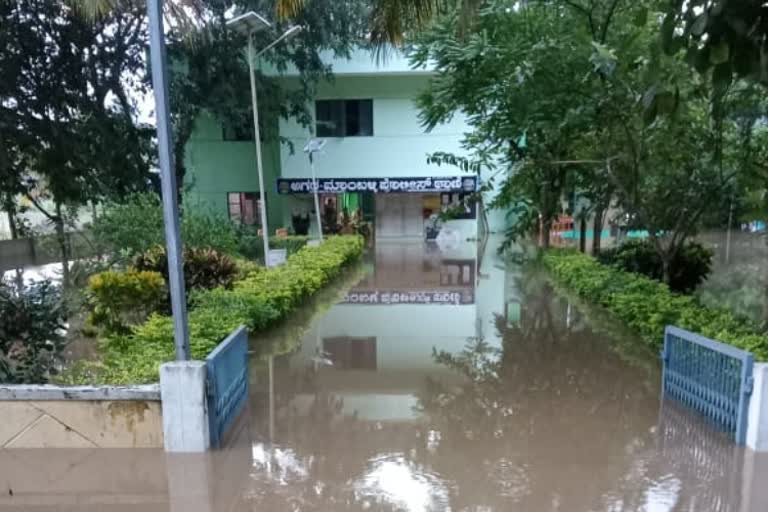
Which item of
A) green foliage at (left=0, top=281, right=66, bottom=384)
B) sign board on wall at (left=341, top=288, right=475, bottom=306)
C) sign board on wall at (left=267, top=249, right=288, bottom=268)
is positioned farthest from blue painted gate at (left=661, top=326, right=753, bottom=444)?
sign board on wall at (left=267, top=249, right=288, bottom=268)

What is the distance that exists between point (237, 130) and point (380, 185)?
525cm

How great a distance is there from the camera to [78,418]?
4191 millimetres

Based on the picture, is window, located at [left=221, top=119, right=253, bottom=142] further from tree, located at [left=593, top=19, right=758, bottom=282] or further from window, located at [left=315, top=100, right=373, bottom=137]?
tree, located at [left=593, top=19, right=758, bottom=282]

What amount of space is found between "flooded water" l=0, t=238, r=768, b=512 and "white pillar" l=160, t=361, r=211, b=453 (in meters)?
0.12

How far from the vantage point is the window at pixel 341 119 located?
19.8 metres

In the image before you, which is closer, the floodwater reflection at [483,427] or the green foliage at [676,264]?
the floodwater reflection at [483,427]

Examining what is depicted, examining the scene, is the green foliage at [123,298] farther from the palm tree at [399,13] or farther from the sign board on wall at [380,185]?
the sign board on wall at [380,185]

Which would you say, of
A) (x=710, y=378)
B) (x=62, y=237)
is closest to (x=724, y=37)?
(x=710, y=378)

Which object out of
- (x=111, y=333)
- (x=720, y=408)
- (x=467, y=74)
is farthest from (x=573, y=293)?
(x=111, y=333)

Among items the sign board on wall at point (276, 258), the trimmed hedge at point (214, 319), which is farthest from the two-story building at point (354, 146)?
the trimmed hedge at point (214, 319)

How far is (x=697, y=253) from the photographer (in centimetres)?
1055

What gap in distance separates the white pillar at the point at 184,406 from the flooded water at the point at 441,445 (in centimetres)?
12

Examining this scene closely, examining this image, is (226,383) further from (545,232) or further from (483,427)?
(545,232)

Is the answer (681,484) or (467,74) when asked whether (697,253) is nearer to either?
(467,74)
